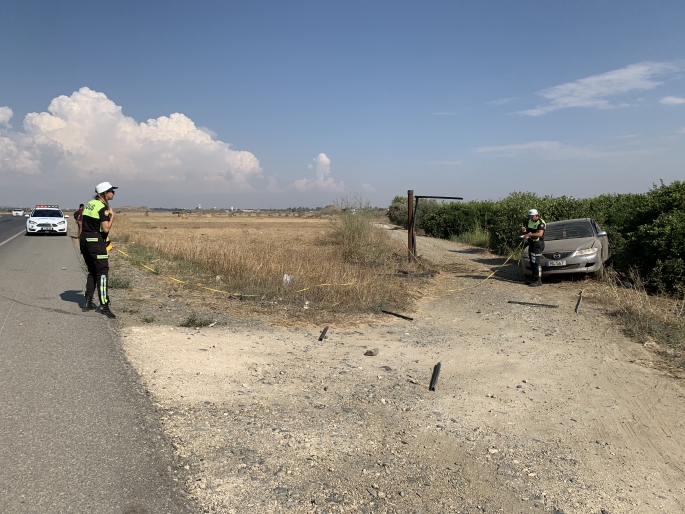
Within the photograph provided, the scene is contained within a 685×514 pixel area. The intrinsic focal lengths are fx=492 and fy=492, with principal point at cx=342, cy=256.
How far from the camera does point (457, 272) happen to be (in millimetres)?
15578

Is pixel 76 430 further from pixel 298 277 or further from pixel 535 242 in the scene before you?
pixel 535 242

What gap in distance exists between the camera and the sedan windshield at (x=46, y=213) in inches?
1171

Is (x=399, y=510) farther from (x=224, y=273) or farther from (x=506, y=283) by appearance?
(x=506, y=283)

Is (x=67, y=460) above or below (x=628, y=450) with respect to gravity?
above

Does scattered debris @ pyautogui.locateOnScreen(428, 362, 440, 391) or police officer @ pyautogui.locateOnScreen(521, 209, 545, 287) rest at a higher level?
police officer @ pyautogui.locateOnScreen(521, 209, 545, 287)

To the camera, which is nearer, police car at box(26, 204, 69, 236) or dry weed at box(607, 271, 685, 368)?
dry weed at box(607, 271, 685, 368)

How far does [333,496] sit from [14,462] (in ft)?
7.31

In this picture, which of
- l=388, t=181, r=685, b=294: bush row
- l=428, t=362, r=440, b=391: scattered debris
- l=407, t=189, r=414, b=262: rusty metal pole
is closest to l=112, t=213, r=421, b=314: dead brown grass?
l=407, t=189, r=414, b=262: rusty metal pole

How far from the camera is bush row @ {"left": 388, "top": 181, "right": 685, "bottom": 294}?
10.5m

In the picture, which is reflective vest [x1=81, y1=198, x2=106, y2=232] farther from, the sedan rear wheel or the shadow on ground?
the sedan rear wheel

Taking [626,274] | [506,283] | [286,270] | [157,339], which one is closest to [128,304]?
[157,339]

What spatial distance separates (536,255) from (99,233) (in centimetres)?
969

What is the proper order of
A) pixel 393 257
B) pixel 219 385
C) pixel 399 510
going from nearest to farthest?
pixel 399 510 < pixel 219 385 < pixel 393 257

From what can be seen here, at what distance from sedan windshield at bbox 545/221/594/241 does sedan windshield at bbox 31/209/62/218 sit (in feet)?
93.3
